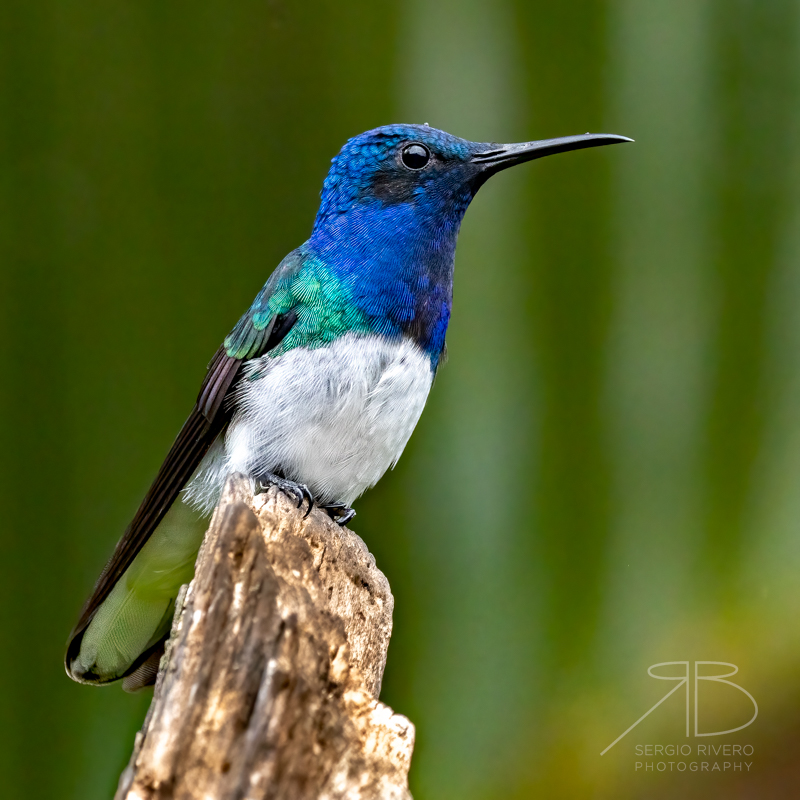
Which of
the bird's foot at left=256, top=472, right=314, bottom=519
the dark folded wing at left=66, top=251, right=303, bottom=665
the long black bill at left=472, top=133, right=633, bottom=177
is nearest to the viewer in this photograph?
the bird's foot at left=256, top=472, right=314, bottom=519

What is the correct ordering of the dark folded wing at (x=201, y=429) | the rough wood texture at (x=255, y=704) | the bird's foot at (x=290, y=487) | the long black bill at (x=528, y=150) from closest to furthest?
the rough wood texture at (x=255, y=704), the bird's foot at (x=290, y=487), the dark folded wing at (x=201, y=429), the long black bill at (x=528, y=150)

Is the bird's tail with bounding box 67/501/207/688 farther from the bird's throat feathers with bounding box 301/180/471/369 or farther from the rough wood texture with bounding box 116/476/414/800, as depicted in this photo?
the rough wood texture with bounding box 116/476/414/800

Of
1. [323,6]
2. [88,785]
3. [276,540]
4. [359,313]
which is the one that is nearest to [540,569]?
[359,313]

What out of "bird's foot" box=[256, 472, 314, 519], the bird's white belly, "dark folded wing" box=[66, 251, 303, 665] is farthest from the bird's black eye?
"bird's foot" box=[256, 472, 314, 519]

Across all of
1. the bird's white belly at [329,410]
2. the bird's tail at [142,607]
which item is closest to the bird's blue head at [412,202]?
the bird's white belly at [329,410]

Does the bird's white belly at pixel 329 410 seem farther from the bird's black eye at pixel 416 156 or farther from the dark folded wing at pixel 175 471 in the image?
the bird's black eye at pixel 416 156

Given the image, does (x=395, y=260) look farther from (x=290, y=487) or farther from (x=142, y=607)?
(x=142, y=607)
